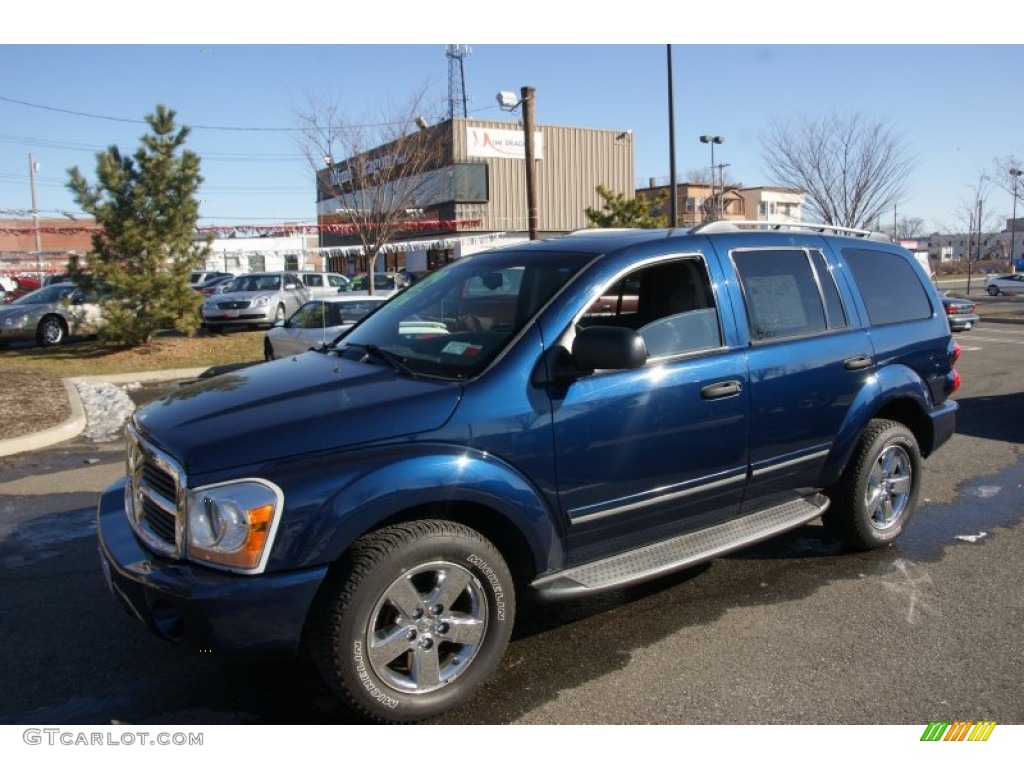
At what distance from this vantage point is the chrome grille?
2924 millimetres

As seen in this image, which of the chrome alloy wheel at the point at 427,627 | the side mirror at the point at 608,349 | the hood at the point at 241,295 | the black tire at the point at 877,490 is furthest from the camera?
the hood at the point at 241,295

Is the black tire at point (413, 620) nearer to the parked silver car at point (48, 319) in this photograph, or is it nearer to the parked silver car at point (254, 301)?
the parked silver car at point (48, 319)

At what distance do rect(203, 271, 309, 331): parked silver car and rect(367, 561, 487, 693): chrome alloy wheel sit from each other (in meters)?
18.0

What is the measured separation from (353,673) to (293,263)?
1936 inches

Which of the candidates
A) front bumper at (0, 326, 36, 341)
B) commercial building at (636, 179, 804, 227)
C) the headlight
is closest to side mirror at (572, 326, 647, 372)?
the headlight

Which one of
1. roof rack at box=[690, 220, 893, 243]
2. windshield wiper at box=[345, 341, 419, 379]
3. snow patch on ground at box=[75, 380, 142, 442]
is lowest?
snow patch on ground at box=[75, 380, 142, 442]

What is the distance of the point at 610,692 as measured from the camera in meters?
3.34

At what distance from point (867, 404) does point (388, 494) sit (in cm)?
296

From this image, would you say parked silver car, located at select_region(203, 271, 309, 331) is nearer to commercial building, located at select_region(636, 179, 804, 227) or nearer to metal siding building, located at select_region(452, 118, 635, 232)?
metal siding building, located at select_region(452, 118, 635, 232)

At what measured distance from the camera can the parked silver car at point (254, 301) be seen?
65.4ft

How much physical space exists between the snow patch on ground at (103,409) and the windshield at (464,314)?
4.80m

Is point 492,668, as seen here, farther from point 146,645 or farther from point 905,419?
point 905,419

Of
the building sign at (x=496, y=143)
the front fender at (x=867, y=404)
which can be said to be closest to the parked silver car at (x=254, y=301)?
the front fender at (x=867, y=404)

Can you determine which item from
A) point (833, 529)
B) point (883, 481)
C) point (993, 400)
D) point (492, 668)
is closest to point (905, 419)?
point (883, 481)
